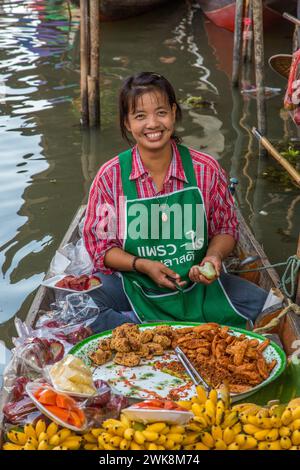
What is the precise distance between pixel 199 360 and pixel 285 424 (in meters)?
0.64

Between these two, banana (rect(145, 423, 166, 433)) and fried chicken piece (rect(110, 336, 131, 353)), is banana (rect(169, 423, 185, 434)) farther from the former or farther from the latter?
fried chicken piece (rect(110, 336, 131, 353))

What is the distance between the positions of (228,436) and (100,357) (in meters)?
0.80

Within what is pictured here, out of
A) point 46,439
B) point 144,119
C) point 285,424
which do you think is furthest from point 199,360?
point 144,119

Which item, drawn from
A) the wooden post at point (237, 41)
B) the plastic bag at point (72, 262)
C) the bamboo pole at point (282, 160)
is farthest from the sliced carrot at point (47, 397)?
the wooden post at point (237, 41)

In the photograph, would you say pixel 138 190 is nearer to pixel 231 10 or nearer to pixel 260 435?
pixel 260 435

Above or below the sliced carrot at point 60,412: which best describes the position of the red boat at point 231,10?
below

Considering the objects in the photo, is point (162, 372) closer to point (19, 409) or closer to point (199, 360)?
point (199, 360)

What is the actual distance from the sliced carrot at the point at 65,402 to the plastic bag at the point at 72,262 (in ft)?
4.07

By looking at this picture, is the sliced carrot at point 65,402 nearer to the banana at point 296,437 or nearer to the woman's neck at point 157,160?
the banana at point 296,437

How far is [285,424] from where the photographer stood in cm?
203

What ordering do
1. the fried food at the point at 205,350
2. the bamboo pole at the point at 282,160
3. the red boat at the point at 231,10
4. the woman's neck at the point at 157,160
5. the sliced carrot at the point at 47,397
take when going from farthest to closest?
the red boat at the point at 231,10, the bamboo pole at the point at 282,160, the woman's neck at the point at 157,160, the fried food at the point at 205,350, the sliced carrot at the point at 47,397

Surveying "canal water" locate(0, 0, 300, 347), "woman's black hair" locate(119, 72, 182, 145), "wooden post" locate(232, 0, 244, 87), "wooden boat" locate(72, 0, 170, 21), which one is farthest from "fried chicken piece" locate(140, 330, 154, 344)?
"wooden boat" locate(72, 0, 170, 21)

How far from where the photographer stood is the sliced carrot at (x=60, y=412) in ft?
6.82

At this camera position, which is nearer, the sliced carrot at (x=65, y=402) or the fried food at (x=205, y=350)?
the sliced carrot at (x=65, y=402)
